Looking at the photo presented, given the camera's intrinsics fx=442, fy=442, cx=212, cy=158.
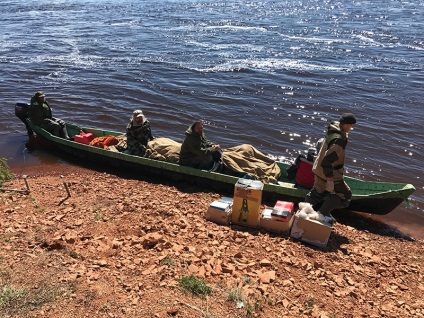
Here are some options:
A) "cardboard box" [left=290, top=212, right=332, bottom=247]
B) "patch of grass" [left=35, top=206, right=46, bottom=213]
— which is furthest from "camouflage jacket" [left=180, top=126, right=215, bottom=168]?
"patch of grass" [left=35, top=206, right=46, bottom=213]

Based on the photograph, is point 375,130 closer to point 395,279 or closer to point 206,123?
point 206,123

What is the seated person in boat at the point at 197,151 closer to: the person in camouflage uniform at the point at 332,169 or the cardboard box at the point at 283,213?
the cardboard box at the point at 283,213

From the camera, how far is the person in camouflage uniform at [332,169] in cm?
843

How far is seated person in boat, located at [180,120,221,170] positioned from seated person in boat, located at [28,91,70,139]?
504 centimetres

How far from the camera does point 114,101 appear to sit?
20.7 metres

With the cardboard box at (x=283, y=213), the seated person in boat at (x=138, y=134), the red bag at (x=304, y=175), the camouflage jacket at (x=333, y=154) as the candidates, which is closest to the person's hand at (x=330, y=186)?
the camouflage jacket at (x=333, y=154)

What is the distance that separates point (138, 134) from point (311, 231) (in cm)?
602

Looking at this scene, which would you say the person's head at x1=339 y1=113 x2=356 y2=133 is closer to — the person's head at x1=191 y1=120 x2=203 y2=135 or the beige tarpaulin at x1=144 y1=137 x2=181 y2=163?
the person's head at x1=191 y1=120 x2=203 y2=135

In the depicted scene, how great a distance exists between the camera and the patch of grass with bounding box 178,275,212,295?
651 centimetres

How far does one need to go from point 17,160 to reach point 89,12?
1540 inches

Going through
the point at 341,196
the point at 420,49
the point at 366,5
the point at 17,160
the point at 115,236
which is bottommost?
the point at 17,160

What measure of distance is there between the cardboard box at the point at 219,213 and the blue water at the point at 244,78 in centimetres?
478

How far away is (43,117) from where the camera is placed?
48.3 feet

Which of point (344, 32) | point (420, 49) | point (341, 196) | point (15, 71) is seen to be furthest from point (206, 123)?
point (344, 32)
